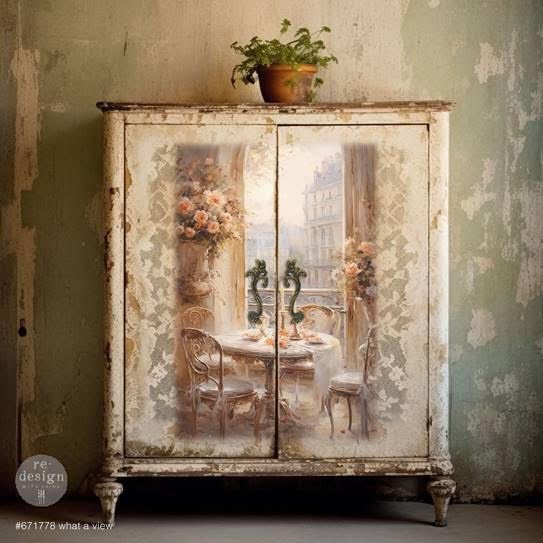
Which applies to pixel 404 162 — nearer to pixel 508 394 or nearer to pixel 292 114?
pixel 292 114

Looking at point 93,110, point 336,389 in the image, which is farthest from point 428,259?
point 93,110

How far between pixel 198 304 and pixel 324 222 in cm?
62

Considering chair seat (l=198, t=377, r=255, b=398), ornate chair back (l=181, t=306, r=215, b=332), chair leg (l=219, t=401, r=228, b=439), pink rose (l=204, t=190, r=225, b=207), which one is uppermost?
pink rose (l=204, t=190, r=225, b=207)

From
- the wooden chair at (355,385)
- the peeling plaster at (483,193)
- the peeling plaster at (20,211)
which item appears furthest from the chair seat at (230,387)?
the peeling plaster at (483,193)

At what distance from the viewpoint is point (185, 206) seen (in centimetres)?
344

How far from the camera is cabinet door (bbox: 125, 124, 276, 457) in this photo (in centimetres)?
343

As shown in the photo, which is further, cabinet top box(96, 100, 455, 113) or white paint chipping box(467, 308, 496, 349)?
white paint chipping box(467, 308, 496, 349)

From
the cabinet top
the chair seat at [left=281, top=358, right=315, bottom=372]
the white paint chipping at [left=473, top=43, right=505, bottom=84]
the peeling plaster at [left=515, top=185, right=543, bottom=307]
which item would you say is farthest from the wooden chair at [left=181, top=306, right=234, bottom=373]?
the white paint chipping at [left=473, top=43, right=505, bottom=84]

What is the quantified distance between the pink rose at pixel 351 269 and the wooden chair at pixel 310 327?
16cm

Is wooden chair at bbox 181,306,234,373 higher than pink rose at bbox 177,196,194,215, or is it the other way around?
pink rose at bbox 177,196,194,215

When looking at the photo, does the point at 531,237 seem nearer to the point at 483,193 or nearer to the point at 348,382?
the point at 483,193

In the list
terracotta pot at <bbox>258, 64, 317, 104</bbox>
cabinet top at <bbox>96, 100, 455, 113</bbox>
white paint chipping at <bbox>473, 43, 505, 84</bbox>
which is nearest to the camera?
cabinet top at <bbox>96, 100, 455, 113</bbox>

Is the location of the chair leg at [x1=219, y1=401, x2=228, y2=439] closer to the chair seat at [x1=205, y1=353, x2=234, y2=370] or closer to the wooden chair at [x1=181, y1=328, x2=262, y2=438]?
the wooden chair at [x1=181, y1=328, x2=262, y2=438]

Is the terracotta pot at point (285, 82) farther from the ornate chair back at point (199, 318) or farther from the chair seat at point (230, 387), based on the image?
the chair seat at point (230, 387)
